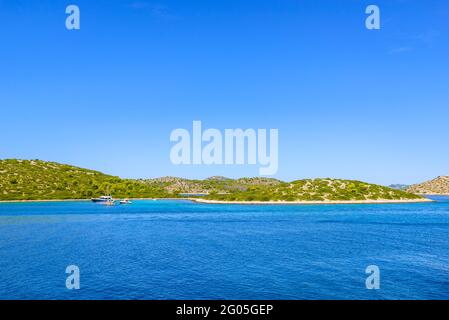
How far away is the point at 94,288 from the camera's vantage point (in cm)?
4478

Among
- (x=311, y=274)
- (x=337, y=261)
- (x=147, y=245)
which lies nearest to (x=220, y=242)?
(x=147, y=245)

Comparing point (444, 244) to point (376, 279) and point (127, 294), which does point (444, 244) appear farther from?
point (127, 294)
